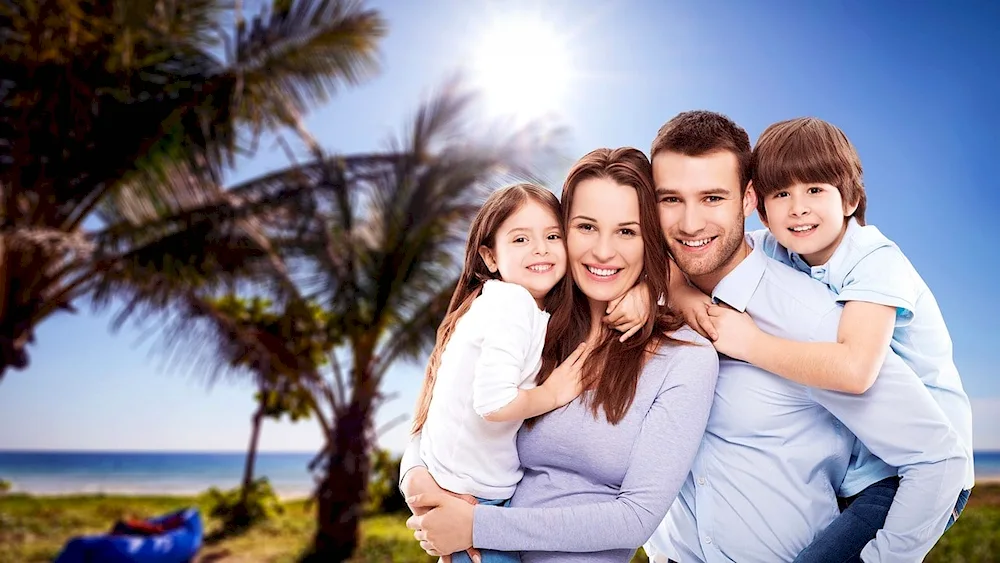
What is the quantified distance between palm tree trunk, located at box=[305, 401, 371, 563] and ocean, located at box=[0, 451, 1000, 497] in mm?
19852

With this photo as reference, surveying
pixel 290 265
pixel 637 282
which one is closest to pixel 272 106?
pixel 290 265

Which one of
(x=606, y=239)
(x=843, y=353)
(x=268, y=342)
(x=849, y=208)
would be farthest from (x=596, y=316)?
(x=268, y=342)

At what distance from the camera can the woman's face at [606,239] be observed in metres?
2.01

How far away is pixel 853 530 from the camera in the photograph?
1935 mm

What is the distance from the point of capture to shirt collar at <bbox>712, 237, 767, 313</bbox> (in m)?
2.02

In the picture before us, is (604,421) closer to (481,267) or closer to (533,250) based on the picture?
(533,250)

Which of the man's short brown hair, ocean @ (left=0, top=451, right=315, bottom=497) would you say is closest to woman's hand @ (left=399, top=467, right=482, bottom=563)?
the man's short brown hair

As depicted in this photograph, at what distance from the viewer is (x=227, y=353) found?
8453 mm

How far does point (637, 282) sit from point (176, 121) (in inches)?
238

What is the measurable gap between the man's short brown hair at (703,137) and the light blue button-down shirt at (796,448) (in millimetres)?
269

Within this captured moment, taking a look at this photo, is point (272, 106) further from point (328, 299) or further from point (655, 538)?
point (655, 538)

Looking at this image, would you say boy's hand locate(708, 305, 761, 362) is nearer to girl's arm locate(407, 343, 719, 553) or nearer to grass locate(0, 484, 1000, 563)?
girl's arm locate(407, 343, 719, 553)

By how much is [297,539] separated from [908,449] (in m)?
11.3

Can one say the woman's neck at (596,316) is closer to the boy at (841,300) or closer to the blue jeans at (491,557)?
the boy at (841,300)
